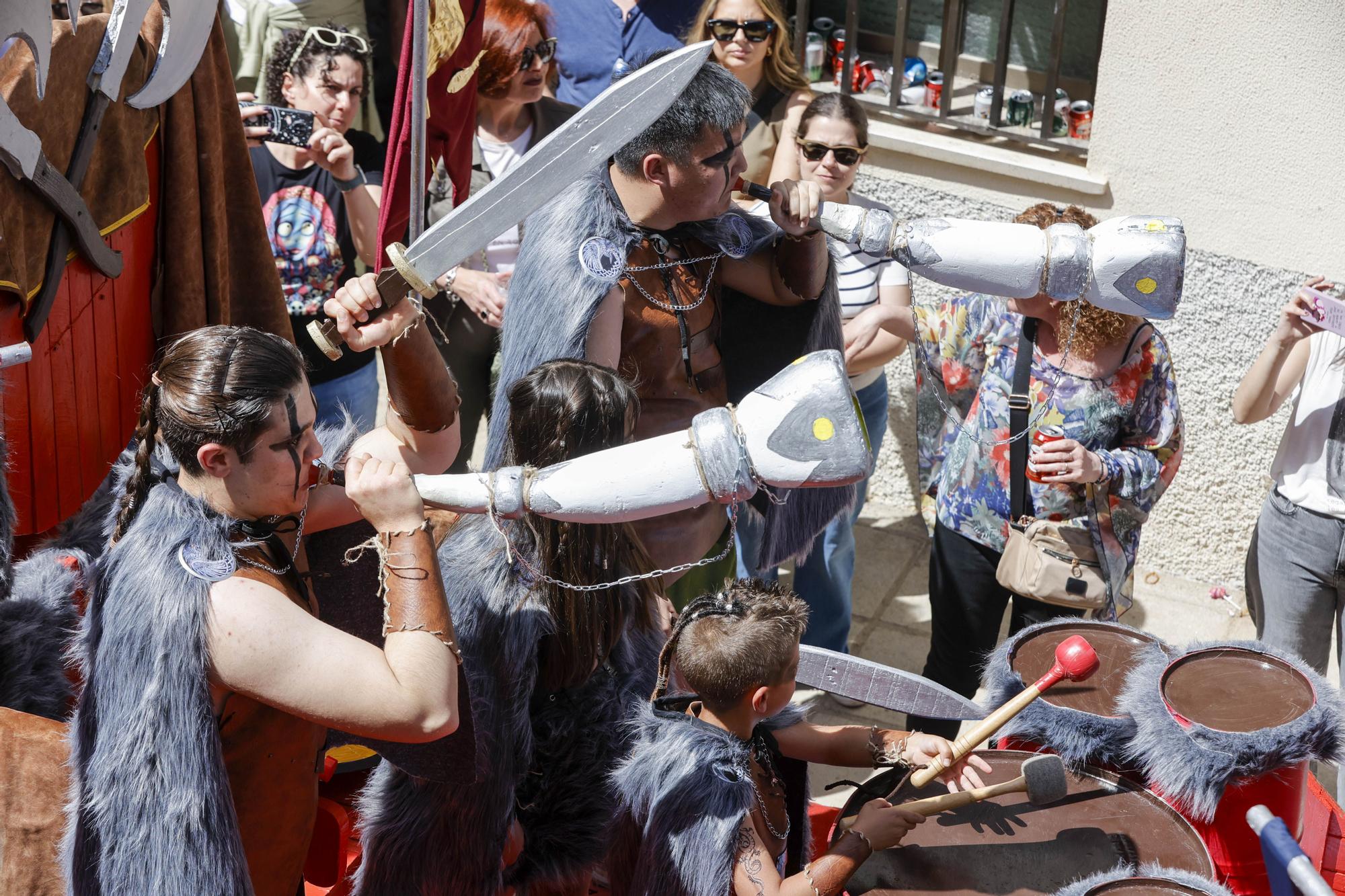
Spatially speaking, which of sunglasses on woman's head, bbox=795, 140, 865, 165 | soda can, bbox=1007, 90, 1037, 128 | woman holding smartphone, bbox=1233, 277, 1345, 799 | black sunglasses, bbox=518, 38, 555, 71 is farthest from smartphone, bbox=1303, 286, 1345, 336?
black sunglasses, bbox=518, 38, 555, 71

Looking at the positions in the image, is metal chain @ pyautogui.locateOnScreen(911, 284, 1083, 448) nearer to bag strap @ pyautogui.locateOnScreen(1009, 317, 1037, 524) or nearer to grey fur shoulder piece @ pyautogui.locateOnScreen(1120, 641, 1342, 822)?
bag strap @ pyautogui.locateOnScreen(1009, 317, 1037, 524)

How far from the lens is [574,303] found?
106 inches

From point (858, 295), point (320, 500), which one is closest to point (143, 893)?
point (320, 500)

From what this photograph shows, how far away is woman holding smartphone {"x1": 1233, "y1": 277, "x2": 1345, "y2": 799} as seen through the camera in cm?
326

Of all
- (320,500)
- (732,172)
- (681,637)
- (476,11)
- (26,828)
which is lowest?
(26,828)

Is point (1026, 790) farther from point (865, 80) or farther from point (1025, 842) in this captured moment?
point (865, 80)

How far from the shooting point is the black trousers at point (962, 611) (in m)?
3.27

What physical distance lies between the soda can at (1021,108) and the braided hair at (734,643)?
3.23 m

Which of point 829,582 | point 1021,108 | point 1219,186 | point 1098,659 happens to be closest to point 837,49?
point 1021,108

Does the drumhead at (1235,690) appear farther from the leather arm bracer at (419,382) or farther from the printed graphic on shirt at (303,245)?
the printed graphic on shirt at (303,245)

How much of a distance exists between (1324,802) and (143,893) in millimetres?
2169

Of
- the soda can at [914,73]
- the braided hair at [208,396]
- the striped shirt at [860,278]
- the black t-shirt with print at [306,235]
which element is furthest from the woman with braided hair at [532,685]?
the soda can at [914,73]

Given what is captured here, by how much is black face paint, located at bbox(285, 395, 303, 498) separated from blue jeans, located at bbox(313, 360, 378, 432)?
5.23 feet

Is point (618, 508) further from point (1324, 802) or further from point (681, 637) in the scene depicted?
point (1324, 802)
